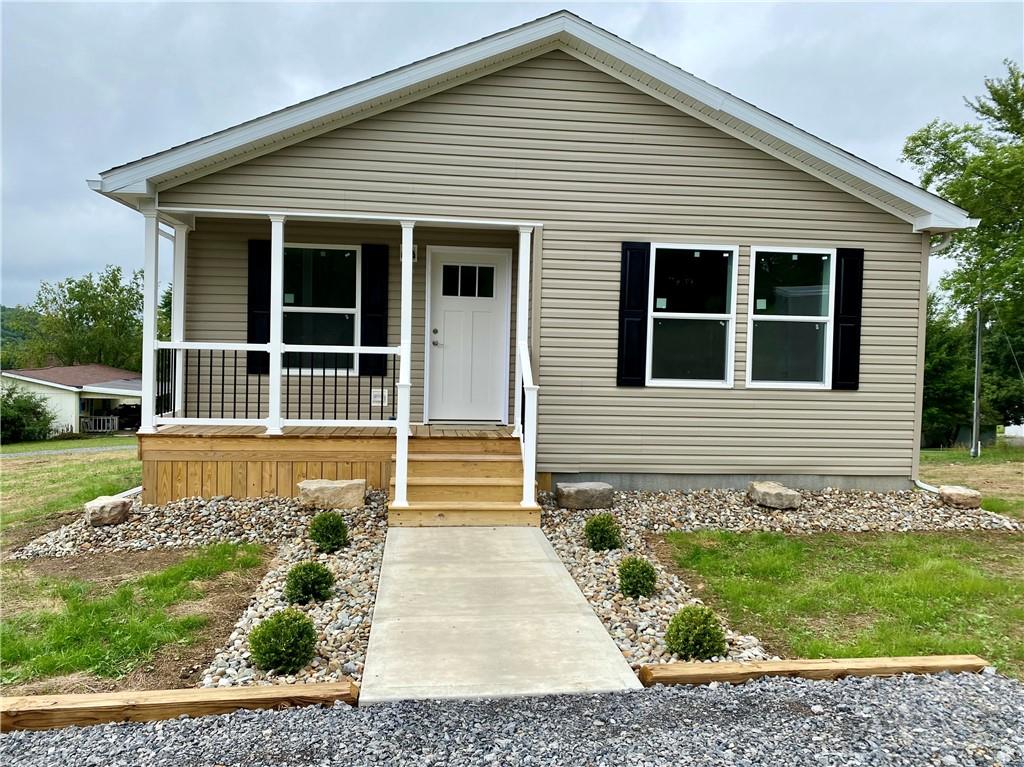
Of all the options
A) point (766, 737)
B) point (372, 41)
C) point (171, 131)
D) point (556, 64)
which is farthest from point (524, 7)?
point (171, 131)

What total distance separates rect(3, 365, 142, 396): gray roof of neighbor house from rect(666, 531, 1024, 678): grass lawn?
2719 cm

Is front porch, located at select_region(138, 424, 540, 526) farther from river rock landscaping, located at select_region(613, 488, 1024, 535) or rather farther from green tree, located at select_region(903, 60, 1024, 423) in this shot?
green tree, located at select_region(903, 60, 1024, 423)

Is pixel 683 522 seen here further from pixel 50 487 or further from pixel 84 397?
pixel 84 397

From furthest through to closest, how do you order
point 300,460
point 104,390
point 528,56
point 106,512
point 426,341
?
point 104,390
point 426,341
point 528,56
point 300,460
point 106,512

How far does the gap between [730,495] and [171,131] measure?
41551mm

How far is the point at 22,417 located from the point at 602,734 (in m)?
28.4

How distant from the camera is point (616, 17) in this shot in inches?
788

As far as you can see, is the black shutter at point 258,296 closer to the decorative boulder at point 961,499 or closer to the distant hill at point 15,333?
the decorative boulder at point 961,499

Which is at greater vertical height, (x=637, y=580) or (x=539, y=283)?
(x=539, y=283)

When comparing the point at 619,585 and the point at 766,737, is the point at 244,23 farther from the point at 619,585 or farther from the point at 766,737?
the point at 766,737

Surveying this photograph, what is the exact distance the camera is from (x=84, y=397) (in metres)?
29.7

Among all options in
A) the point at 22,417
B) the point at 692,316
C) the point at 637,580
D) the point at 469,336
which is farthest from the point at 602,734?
the point at 22,417

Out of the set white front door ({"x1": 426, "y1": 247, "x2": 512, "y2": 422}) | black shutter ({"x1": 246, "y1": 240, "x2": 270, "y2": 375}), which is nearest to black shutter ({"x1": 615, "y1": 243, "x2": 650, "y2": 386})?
white front door ({"x1": 426, "y1": 247, "x2": 512, "y2": 422})

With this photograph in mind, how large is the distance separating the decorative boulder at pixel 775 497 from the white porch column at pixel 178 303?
236 inches
